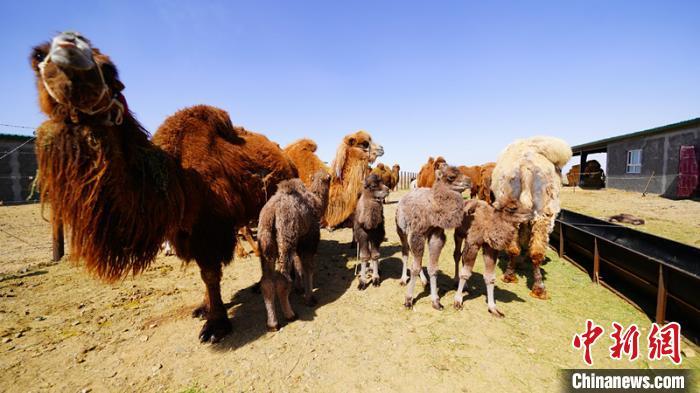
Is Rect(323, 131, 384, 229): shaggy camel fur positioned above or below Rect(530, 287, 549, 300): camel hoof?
above

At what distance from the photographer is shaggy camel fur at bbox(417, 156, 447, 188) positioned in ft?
41.5

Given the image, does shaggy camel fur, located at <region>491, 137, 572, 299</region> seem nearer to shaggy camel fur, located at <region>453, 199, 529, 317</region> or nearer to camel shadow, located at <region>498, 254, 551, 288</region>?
camel shadow, located at <region>498, 254, 551, 288</region>

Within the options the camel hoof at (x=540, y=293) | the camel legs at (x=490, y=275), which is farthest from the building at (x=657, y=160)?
the camel legs at (x=490, y=275)

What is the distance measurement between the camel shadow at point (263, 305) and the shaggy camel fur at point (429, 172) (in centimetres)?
720

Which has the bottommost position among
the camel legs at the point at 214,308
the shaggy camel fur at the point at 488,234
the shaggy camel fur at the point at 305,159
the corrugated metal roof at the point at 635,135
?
the camel legs at the point at 214,308

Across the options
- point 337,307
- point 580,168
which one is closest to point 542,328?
point 337,307

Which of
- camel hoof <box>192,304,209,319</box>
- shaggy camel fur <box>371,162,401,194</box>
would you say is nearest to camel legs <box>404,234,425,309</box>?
camel hoof <box>192,304,209,319</box>

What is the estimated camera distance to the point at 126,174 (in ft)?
7.94

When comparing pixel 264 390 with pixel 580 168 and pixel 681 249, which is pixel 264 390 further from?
pixel 580 168

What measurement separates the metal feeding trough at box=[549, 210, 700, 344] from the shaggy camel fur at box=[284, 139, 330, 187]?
5.90 meters

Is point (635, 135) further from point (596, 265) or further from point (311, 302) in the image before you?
point (311, 302)

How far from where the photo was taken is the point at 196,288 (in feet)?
17.5

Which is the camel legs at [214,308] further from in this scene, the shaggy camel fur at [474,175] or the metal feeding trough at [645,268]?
the shaggy camel fur at [474,175]

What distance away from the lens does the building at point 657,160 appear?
16.0m
